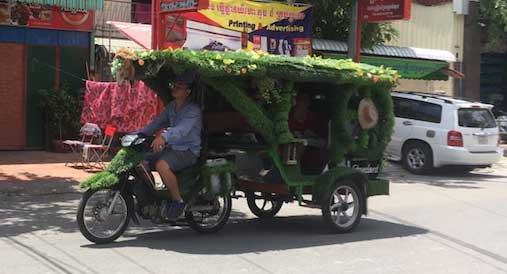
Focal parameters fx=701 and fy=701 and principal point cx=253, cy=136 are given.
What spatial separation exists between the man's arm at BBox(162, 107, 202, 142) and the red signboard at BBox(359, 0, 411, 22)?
31.2ft

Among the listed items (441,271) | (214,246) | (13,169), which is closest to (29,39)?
(13,169)

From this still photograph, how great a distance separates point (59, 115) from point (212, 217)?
8.69m

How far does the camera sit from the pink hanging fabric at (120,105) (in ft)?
47.8

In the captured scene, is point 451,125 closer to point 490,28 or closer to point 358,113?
point 358,113

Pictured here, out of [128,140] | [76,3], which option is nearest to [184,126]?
[128,140]

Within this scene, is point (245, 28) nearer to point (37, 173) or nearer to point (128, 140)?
point (37, 173)

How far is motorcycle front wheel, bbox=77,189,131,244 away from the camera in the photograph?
750 cm

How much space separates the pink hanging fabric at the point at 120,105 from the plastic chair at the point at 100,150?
14.1 inches

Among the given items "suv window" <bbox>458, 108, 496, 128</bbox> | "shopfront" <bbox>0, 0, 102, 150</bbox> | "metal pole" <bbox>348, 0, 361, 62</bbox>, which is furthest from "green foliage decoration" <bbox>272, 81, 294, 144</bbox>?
"shopfront" <bbox>0, 0, 102, 150</bbox>

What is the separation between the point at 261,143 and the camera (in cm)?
856

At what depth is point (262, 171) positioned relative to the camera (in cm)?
905

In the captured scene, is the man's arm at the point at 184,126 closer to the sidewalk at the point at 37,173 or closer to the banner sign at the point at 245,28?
the sidewalk at the point at 37,173

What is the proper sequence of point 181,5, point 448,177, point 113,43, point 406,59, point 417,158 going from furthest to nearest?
1. point 406,59
2. point 113,43
3. point 417,158
4. point 448,177
5. point 181,5

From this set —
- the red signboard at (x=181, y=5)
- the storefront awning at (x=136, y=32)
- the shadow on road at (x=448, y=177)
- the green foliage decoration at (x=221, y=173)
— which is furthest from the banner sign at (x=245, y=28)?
the green foliage decoration at (x=221, y=173)
